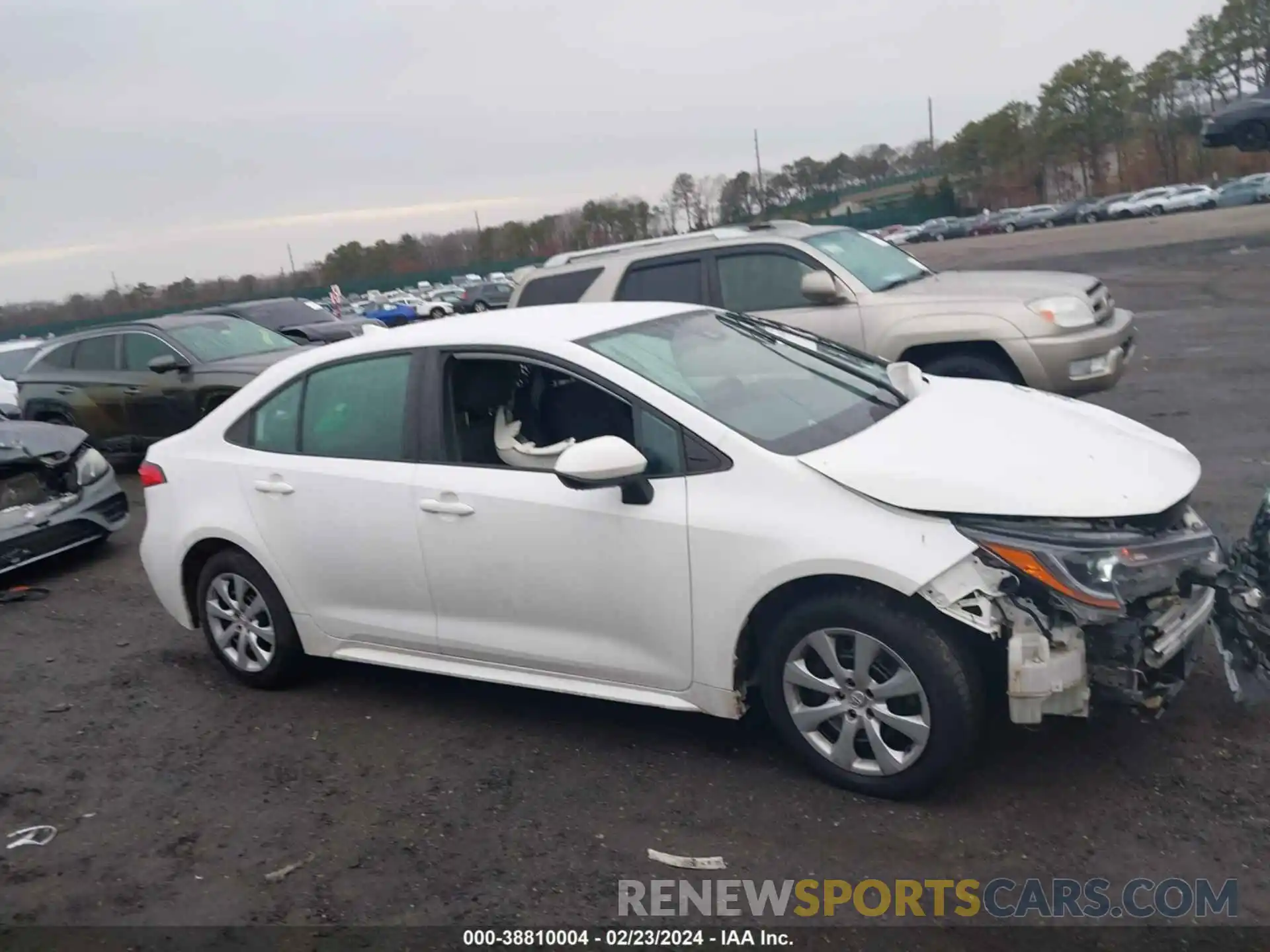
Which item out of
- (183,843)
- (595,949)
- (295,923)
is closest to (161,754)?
(183,843)

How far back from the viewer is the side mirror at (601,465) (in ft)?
12.8

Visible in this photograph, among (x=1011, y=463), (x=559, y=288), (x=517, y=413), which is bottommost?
(x=1011, y=463)

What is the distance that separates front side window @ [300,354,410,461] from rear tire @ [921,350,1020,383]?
4.62 metres

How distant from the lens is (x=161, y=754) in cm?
499

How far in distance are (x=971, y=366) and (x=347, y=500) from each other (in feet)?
16.5

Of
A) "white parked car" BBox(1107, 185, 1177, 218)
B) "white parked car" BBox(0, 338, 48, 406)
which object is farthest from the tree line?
"white parked car" BBox(0, 338, 48, 406)

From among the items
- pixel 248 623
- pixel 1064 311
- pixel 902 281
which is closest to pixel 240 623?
pixel 248 623

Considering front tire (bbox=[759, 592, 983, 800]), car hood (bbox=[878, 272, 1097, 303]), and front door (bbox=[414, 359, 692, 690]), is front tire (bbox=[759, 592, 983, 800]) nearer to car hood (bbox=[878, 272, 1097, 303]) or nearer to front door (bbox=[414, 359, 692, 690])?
front door (bbox=[414, 359, 692, 690])

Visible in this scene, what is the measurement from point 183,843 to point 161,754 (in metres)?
0.92

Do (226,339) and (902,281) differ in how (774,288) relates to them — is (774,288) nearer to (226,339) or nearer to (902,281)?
(902,281)

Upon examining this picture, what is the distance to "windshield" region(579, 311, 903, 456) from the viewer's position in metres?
4.22

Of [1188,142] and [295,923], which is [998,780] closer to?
[295,923]

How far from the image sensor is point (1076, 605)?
11.5 ft

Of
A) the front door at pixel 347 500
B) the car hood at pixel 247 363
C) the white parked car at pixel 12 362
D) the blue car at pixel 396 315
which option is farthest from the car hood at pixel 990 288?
the blue car at pixel 396 315
